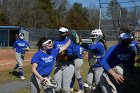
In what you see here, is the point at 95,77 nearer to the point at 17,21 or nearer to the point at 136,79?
the point at 136,79

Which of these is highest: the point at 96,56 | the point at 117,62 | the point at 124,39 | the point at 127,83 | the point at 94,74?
the point at 124,39

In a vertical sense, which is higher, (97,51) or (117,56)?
(117,56)

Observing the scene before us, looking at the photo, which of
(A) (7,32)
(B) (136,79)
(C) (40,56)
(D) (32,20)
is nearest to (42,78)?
(C) (40,56)

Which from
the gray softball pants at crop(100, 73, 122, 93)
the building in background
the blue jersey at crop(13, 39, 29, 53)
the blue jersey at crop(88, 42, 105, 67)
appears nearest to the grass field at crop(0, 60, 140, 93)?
the blue jersey at crop(88, 42, 105, 67)

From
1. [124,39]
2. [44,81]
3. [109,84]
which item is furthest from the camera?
[44,81]

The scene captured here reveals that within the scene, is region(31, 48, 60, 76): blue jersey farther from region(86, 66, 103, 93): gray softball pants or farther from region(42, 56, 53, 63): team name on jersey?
region(86, 66, 103, 93): gray softball pants

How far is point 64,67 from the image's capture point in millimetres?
9969

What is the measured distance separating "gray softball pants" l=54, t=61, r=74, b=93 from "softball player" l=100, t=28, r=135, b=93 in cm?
217

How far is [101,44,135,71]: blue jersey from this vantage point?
7.38m

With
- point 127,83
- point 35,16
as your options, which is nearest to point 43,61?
point 127,83

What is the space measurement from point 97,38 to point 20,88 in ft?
15.6

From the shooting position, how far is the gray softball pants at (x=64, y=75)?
9.72 m

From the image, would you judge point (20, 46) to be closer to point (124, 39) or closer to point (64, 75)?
point (64, 75)

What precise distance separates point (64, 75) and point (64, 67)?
24cm
